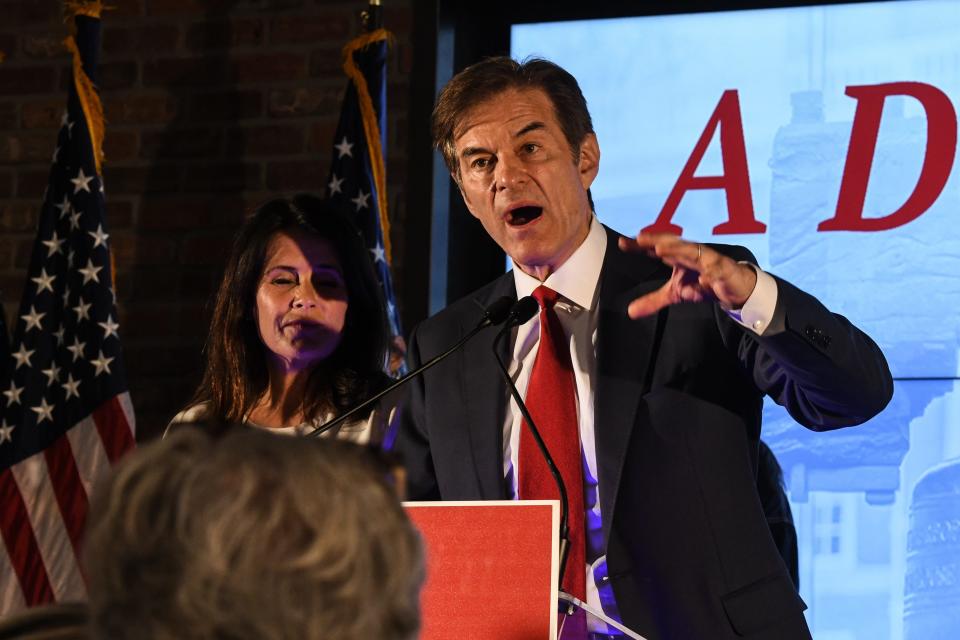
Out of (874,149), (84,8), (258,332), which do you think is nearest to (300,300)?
(258,332)

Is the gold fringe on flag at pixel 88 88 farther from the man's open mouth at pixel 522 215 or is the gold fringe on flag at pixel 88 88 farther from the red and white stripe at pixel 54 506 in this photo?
the man's open mouth at pixel 522 215

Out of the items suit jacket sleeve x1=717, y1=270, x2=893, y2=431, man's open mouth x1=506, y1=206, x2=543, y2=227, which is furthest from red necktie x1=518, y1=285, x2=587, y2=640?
suit jacket sleeve x1=717, y1=270, x2=893, y2=431

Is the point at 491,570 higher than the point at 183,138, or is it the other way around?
the point at 183,138

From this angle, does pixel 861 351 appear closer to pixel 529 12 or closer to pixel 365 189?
pixel 365 189

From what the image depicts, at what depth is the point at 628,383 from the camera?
192 centimetres

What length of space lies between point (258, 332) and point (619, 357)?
44.9 inches

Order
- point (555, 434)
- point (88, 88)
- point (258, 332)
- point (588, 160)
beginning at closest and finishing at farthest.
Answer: point (555, 434) → point (588, 160) → point (258, 332) → point (88, 88)

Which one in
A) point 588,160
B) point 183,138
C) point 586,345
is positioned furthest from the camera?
point 183,138

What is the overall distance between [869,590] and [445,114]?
2.00m

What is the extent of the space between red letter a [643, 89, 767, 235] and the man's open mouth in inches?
67.9

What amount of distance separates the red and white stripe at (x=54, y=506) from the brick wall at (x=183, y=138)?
1.51 ft

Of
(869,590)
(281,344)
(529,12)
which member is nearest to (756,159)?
(529,12)

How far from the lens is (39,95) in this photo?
4.33 meters

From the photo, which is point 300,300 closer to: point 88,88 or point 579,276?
point 579,276
